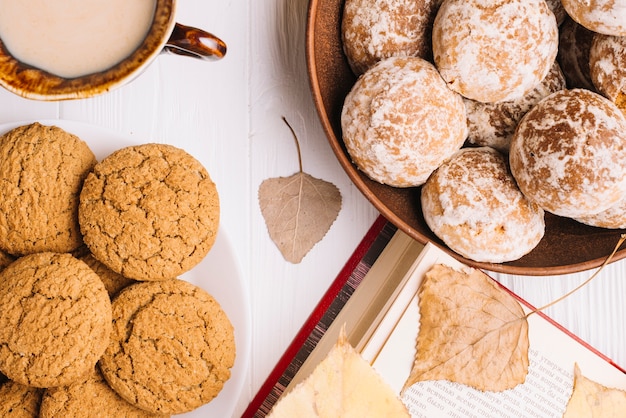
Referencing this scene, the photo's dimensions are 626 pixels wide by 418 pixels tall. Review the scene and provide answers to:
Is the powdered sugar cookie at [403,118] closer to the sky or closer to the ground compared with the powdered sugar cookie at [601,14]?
closer to the ground

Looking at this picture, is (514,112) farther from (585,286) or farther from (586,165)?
(585,286)

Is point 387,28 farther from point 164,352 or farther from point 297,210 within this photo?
point 164,352

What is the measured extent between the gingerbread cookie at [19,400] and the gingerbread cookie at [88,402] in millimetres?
27

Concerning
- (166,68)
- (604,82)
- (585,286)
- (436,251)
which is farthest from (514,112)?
(166,68)

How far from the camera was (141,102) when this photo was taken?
1079 millimetres

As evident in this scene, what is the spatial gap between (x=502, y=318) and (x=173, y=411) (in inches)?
19.7

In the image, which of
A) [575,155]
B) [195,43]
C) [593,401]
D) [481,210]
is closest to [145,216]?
[195,43]

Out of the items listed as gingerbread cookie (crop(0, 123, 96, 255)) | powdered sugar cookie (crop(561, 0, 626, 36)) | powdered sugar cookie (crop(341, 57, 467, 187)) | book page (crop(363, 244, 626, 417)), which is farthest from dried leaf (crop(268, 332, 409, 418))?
powdered sugar cookie (crop(561, 0, 626, 36))

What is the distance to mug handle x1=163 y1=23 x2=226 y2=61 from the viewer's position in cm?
80

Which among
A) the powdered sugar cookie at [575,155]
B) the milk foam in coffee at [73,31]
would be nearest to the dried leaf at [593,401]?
the powdered sugar cookie at [575,155]

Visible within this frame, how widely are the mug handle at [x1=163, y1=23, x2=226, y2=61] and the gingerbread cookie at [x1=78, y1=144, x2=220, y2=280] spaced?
0.57 ft

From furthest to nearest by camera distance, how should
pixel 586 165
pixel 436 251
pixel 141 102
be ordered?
pixel 141 102 → pixel 436 251 → pixel 586 165

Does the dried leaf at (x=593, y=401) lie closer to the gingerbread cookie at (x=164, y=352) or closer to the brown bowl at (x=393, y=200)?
the brown bowl at (x=393, y=200)

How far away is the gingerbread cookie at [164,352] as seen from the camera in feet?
2.96
